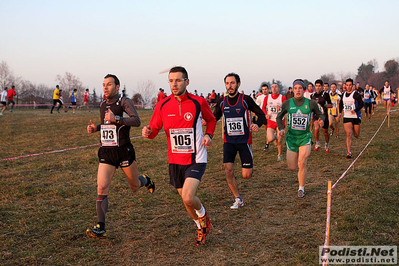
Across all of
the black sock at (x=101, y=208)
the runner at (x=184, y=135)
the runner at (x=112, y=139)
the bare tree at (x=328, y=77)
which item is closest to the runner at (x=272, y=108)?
the runner at (x=112, y=139)

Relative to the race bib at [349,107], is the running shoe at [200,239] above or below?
below

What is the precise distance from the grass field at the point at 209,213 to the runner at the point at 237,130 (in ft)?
2.24

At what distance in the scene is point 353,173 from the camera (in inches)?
362

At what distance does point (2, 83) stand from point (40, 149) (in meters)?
49.0

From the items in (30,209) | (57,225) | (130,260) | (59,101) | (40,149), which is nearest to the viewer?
(130,260)

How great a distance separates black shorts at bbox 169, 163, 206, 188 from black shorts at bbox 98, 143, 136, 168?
92 centimetres

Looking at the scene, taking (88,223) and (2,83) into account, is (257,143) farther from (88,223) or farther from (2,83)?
(2,83)

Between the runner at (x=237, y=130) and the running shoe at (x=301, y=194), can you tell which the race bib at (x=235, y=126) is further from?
the running shoe at (x=301, y=194)

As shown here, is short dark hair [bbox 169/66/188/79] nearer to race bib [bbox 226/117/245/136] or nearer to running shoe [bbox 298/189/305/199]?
race bib [bbox 226/117/245/136]

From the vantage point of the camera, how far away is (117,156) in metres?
5.65

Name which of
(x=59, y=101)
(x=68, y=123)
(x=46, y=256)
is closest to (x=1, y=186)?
(x=46, y=256)

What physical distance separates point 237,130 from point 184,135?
2.05 meters

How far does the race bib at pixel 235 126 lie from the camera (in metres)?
6.85

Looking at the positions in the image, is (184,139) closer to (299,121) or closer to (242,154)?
(242,154)
